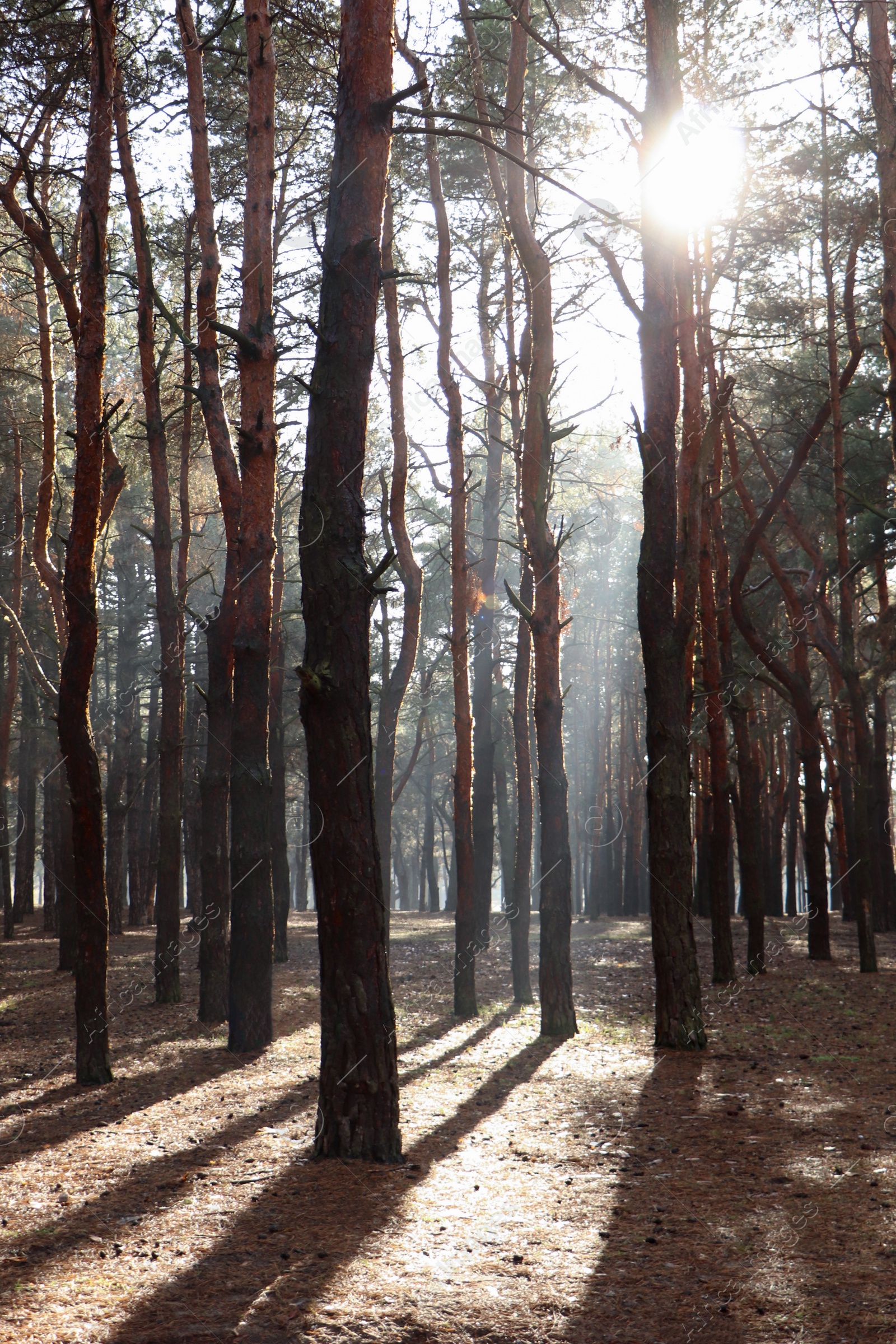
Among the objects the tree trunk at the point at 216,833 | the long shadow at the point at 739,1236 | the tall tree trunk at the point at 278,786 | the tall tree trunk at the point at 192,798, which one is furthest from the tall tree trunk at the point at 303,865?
the long shadow at the point at 739,1236

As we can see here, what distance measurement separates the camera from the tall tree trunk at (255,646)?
8.98 meters

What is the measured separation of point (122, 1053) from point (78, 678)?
12.2ft

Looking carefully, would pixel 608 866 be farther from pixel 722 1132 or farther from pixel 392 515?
pixel 722 1132

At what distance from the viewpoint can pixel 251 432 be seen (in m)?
8.87

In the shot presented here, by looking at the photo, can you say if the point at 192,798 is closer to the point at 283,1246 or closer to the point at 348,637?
the point at 348,637

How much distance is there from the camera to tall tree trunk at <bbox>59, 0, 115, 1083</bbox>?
7.29 metres

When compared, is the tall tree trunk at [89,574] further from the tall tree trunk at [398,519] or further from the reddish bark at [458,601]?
the tall tree trunk at [398,519]

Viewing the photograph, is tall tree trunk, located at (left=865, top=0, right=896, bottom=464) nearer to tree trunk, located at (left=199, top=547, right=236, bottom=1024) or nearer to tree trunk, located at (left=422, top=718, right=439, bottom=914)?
tree trunk, located at (left=199, top=547, right=236, bottom=1024)

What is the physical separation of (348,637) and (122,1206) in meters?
3.01

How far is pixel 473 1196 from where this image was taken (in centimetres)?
488

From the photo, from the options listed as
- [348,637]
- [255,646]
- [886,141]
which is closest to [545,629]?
[255,646]

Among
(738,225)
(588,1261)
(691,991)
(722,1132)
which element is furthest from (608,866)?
(588,1261)

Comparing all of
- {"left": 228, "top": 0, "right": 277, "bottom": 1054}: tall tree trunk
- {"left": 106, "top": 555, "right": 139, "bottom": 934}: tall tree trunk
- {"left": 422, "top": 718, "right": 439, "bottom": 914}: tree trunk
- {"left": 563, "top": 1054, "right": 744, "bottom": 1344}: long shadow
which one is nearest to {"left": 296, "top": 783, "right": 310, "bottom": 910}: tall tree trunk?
{"left": 422, "top": 718, "right": 439, "bottom": 914}: tree trunk

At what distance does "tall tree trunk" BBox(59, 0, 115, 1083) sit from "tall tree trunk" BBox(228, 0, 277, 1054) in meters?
1.70
